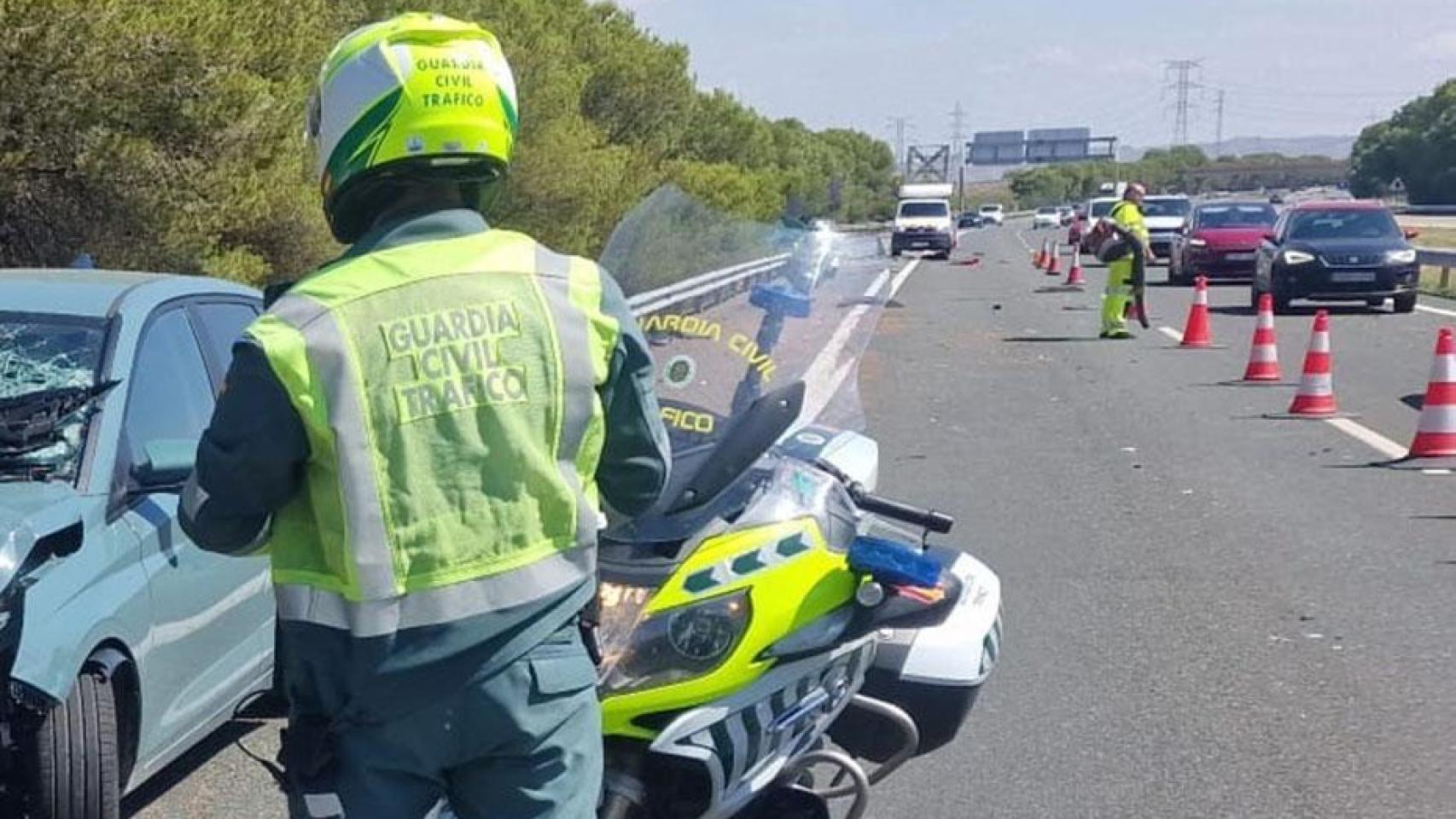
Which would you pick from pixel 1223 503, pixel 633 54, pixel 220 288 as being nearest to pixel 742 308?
pixel 220 288

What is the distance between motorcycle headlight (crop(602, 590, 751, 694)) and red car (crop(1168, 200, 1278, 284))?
31.4m

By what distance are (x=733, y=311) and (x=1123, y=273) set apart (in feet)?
60.4

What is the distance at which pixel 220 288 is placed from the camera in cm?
634

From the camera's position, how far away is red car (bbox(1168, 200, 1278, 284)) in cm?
3386

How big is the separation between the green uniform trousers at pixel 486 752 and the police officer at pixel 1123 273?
19.6 metres

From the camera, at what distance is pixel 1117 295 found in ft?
73.1

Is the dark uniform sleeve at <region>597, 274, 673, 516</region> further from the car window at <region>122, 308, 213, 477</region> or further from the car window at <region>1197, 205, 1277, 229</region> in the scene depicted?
the car window at <region>1197, 205, 1277, 229</region>

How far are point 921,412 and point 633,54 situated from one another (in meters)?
20.1

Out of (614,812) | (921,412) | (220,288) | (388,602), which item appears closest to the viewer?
(388,602)

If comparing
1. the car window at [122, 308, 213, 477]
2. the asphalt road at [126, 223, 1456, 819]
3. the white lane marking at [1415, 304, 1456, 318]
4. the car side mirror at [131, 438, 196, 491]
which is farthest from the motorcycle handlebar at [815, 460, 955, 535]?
the white lane marking at [1415, 304, 1456, 318]

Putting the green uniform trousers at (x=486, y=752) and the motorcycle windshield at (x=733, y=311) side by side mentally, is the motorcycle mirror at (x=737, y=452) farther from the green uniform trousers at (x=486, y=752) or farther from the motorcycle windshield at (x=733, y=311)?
the green uniform trousers at (x=486, y=752)

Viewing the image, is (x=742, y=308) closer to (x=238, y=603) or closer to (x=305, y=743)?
(x=305, y=743)

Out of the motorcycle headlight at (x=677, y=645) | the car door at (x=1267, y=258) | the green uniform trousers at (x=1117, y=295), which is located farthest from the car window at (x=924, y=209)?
the motorcycle headlight at (x=677, y=645)

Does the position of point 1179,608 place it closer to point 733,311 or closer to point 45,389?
point 733,311
